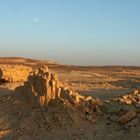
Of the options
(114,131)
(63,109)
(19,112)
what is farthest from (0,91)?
(114,131)

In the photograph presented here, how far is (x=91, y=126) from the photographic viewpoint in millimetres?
9672

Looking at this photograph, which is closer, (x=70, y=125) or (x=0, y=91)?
(x=70, y=125)

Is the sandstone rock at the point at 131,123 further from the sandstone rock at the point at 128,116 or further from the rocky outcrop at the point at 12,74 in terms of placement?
the rocky outcrop at the point at 12,74

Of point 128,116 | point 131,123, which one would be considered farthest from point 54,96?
point 131,123

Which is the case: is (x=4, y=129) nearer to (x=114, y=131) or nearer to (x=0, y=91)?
(x=114, y=131)

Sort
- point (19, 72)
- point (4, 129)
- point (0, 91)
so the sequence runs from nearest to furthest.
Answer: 1. point (4, 129)
2. point (0, 91)
3. point (19, 72)

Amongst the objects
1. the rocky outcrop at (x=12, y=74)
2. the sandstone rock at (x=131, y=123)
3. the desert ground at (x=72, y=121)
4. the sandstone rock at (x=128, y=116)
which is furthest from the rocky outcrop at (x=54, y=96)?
the rocky outcrop at (x=12, y=74)

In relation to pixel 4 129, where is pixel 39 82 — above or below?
above

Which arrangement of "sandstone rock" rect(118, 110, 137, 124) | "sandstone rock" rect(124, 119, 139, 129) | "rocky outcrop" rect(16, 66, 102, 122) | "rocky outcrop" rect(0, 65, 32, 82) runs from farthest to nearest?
"rocky outcrop" rect(0, 65, 32, 82) → "rocky outcrop" rect(16, 66, 102, 122) → "sandstone rock" rect(118, 110, 137, 124) → "sandstone rock" rect(124, 119, 139, 129)

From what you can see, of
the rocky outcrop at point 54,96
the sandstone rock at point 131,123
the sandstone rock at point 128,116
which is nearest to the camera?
the sandstone rock at point 131,123

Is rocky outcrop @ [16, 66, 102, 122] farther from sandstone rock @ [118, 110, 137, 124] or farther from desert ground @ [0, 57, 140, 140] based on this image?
sandstone rock @ [118, 110, 137, 124]

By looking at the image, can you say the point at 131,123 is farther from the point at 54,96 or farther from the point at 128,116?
the point at 54,96

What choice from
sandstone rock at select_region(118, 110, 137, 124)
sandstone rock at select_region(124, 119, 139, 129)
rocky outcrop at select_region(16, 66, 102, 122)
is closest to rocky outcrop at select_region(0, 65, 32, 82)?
rocky outcrop at select_region(16, 66, 102, 122)

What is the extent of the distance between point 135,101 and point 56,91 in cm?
191
